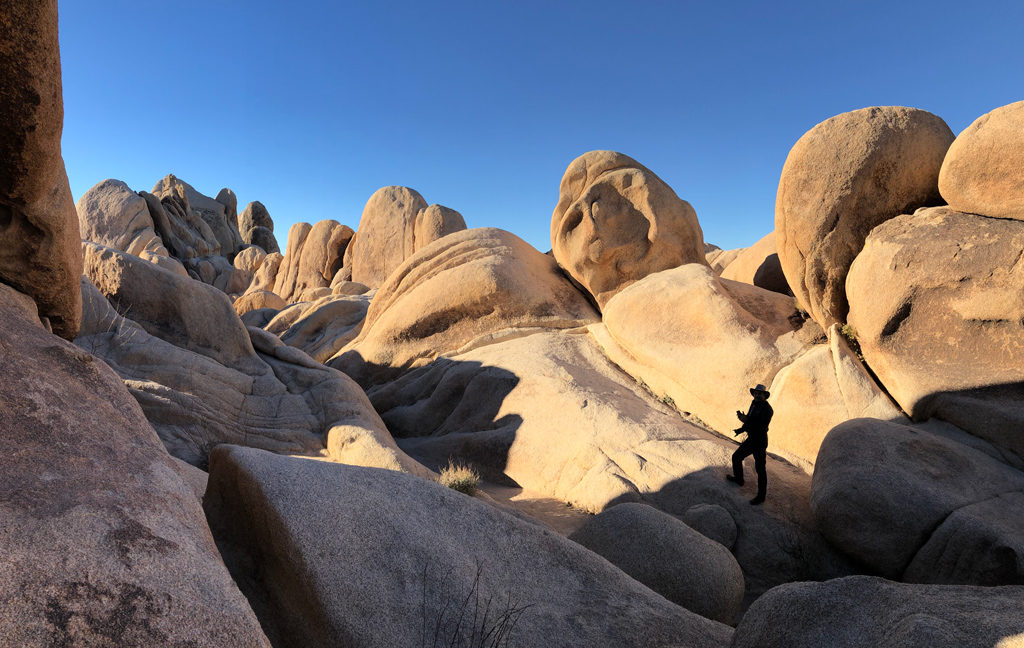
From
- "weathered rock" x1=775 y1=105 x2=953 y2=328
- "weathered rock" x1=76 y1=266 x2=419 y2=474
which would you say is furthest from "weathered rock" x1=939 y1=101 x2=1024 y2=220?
"weathered rock" x1=76 y1=266 x2=419 y2=474

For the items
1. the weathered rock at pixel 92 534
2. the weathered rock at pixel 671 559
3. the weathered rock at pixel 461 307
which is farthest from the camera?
the weathered rock at pixel 461 307

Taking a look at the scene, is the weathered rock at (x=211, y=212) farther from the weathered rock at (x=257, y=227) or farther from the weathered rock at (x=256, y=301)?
the weathered rock at (x=256, y=301)

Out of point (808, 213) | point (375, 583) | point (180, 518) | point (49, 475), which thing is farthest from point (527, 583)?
point (808, 213)

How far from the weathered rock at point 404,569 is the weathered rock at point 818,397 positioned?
4.43 meters

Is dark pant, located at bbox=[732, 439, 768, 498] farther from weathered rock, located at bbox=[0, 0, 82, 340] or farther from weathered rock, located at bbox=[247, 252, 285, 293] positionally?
weathered rock, located at bbox=[247, 252, 285, 293]

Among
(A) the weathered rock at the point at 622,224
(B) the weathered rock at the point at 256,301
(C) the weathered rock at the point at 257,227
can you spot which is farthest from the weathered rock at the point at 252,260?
(A) the weathered rock at the point at 622,224

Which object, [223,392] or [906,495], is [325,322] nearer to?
[223,392]

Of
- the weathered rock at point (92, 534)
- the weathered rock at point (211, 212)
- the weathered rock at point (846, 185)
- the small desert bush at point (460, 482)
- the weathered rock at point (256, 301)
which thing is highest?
the weathered rock at point (211, 212)

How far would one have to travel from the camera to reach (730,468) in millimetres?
6559

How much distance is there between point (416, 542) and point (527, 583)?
589 millimetres

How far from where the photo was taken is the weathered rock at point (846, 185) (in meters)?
6.71

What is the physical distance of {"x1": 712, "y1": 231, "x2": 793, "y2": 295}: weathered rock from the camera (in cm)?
1080

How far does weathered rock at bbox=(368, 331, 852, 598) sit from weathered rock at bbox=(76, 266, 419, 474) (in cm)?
160

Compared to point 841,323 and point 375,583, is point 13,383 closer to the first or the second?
point 375,583
